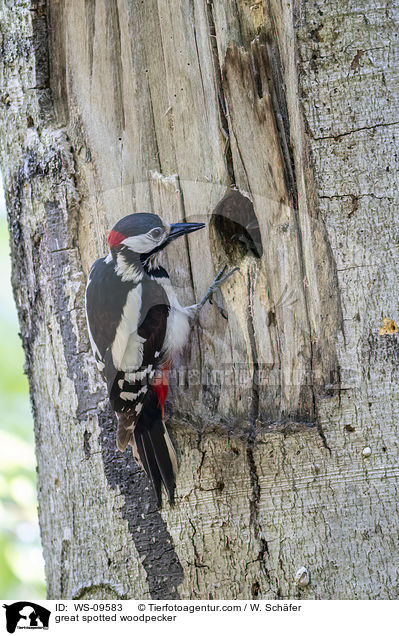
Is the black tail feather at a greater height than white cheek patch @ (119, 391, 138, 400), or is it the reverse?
white cheek patch @ (119, 391, 138, 400)

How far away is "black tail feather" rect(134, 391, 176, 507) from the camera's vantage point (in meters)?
1.69

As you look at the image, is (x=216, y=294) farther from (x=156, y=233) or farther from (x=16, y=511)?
(x=16, y=511)

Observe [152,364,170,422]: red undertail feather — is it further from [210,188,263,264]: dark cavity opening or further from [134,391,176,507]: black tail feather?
[210,188,263,264]: dark cavity opening

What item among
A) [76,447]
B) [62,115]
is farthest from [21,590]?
[62,115]

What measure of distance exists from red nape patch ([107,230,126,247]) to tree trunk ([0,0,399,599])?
34 millimetres

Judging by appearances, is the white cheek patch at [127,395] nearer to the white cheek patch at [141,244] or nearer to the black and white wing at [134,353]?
the black and white wing at [134,353]

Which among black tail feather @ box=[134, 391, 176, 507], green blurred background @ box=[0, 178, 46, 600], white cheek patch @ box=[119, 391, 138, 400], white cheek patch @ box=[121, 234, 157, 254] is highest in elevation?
white cheek patch @ box=[121, 234, 157, 254]

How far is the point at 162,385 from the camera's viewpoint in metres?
1.73

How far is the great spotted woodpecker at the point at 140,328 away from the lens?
67.3 inches
